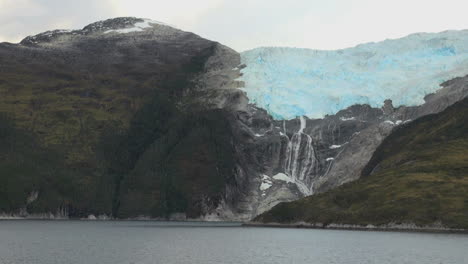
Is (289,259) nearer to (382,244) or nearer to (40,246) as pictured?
(382,244)

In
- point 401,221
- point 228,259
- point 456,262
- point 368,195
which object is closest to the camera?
point 456,262

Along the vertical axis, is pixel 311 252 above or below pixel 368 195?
below

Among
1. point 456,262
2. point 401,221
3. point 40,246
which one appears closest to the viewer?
point 456,262

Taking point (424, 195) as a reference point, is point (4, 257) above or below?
below

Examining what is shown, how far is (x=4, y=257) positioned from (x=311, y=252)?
53.7 meters

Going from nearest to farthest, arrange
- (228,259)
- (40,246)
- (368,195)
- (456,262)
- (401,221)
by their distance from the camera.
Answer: (456,262)
(228,259)
(40,246)
(401,221)
(368,195)

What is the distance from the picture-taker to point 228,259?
10750 cm

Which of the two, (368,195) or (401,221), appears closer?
(401,221)

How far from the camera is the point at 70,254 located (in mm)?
111812

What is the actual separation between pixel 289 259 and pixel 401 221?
75.6 m

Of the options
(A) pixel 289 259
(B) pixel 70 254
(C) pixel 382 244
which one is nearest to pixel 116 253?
(B) pixel 70 254

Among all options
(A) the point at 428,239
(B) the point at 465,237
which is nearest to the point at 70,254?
(A) the point at 428,239

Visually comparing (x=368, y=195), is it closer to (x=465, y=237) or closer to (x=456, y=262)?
(x=465, y=237)

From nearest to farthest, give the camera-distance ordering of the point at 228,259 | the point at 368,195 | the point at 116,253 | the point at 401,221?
the point at 228,259, the point at 116,253, the point at 401,221, the point at 368,195
